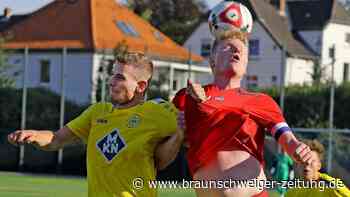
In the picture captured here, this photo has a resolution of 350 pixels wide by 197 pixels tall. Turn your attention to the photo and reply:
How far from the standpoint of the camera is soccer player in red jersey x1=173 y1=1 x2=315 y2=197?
467 cm

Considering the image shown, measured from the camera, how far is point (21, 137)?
5.20m

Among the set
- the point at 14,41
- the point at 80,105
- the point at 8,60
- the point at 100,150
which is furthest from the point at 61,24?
the point at 100,150

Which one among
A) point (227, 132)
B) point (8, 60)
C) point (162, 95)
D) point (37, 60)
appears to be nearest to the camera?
point (227, 132)

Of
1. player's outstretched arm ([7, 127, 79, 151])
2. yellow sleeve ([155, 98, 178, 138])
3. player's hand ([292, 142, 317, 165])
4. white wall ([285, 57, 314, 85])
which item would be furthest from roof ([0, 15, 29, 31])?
player's hand ([292, 142, 317, 165])

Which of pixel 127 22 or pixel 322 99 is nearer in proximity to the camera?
pixel 322 99

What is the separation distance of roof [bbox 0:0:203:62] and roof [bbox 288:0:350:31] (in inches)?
624

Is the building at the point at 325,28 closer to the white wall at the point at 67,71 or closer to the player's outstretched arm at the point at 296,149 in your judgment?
the white wall at the point at 67,71

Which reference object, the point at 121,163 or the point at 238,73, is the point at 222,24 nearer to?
the point at 238,73

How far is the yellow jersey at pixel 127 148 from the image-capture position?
16.8ft

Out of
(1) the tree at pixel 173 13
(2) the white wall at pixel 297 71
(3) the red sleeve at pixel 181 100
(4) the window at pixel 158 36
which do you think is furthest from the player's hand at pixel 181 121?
(1) the tree at pixel 173 13

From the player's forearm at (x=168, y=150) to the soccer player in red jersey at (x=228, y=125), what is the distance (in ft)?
0.34

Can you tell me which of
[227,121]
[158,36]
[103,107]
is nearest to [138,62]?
[103,107]

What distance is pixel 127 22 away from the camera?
137 feet

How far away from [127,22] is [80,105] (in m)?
16.2
